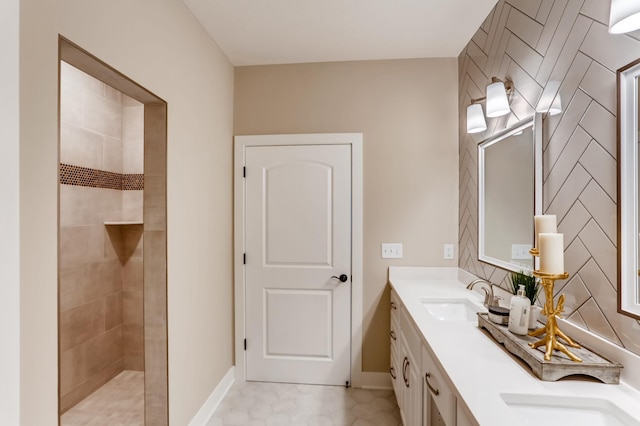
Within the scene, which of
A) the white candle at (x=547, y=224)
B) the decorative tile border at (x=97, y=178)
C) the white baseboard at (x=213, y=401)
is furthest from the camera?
the decorative tile border at (x=97, y=178)

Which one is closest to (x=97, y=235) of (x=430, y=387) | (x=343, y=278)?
(x=343, y=278)

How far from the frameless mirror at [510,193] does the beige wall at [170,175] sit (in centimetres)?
178

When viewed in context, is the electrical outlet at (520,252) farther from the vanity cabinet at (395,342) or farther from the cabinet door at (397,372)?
the cabinet door at (397,372)

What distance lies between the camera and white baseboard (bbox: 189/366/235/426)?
2.10 meters

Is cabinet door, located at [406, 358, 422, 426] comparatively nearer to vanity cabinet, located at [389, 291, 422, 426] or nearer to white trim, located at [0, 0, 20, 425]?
vanity cabinet, located at [389, 291, 422, 426]

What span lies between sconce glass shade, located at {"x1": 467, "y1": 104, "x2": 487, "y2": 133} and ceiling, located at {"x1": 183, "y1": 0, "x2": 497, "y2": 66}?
1.83 feet

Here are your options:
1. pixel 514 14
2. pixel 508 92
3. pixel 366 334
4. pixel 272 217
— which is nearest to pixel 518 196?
pixel 508 92

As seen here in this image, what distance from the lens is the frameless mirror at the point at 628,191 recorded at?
1.02 metres

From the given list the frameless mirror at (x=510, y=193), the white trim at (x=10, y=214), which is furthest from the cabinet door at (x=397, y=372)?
the white trim at (x=10, y=214)

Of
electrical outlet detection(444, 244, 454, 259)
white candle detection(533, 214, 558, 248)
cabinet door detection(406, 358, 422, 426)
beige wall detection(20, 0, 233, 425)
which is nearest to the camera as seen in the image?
beige wall detection(20, 0, 233, 425)

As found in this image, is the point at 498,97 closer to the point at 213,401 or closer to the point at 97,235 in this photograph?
the point at 213,401

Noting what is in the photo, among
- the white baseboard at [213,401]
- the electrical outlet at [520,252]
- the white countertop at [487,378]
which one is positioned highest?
the electrical outlet at [520,252]

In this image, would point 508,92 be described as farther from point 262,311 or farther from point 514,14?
point 262,311

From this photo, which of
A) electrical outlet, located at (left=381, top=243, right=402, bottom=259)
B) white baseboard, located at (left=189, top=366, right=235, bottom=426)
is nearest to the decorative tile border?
white baseboard, located at (left=189, top=366, right=235, bottom=426)
